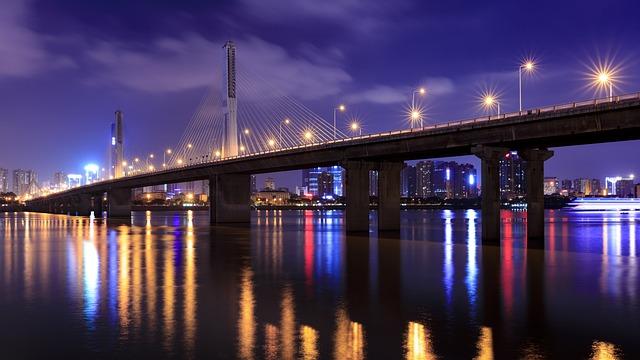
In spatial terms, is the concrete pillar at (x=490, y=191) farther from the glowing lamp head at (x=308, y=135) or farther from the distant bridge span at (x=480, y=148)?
the glowing lamp head at (x=308, y=135)

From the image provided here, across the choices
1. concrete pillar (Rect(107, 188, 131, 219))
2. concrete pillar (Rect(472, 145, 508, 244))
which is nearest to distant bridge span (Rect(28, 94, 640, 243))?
concrete pillar (Rect(472, 145, 508, 244))

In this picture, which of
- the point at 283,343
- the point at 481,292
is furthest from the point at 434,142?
the point at 283,343

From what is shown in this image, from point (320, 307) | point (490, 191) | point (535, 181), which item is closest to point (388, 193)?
point (490, 191)

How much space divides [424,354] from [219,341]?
5688 millimetres

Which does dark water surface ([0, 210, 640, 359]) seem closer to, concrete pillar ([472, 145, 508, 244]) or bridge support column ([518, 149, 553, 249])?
concrete pillar ([472, 145, 508, 244])

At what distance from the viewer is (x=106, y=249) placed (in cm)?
5262

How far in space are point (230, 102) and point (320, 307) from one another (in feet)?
279

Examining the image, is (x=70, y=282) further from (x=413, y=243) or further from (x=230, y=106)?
(x=230, y=106)

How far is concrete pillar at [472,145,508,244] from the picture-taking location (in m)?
58.7

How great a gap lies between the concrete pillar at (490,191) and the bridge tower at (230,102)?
174 feet

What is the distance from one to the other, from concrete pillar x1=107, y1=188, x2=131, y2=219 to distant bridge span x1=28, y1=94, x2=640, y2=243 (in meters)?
73.2

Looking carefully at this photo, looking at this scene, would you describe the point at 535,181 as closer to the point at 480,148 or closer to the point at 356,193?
the point at 480,148

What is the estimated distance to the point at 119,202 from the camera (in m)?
171

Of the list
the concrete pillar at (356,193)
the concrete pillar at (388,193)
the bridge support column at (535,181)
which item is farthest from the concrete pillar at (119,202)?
the bridge support column at (535,181)
